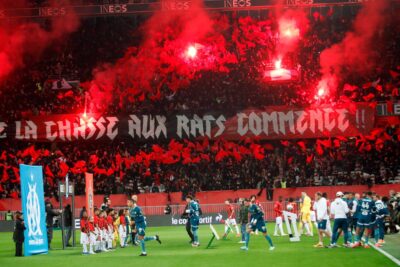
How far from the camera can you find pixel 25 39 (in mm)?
48469

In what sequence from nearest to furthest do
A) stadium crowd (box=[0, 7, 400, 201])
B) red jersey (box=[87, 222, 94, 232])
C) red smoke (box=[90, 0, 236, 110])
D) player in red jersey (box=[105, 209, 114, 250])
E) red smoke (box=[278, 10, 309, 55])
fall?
red jersey (box=[87, 222, 94, 232]) < player in red jersey (box=[105, 209, 114, 250]) < stadium crowd (box=[0, 7, 400, 201]) < red smoke (box=[278, 10, 309, 55]) < red smoke (box=[90, 0, 236, 110])

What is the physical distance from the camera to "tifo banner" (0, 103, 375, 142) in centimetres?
4391

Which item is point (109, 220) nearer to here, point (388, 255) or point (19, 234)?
point (19, 234)

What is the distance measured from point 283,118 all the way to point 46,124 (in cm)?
1516

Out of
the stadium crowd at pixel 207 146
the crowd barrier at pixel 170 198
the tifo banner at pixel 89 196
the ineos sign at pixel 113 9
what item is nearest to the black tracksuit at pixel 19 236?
the tifo banner at pixel 89 196

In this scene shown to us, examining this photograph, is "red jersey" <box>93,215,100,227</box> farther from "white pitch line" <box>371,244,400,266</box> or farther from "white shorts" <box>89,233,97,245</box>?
"white pitch line" <box>371,244,400,266</box>

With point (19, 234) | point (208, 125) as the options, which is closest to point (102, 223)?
point (19, 234)

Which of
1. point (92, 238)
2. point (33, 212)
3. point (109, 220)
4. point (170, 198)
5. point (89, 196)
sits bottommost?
point (92, 238)

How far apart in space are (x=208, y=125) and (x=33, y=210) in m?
21.8

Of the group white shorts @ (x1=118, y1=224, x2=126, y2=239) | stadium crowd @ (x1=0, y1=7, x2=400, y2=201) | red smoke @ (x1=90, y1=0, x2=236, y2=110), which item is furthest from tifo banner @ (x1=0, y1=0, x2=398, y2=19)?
white shorts @ (x1=118, y1=224, x2=126, y2=239)

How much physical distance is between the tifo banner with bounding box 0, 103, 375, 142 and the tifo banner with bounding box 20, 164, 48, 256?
1947cm

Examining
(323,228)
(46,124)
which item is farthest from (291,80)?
(323,228)

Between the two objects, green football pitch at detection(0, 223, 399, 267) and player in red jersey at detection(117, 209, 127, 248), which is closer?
green football pitch at detection(0, 223, 399, 267)

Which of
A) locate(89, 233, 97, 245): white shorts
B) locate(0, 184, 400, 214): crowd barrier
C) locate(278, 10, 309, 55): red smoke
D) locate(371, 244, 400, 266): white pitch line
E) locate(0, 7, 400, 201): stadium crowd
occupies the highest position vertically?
locate(278, 10, 309, 55): red smoke
